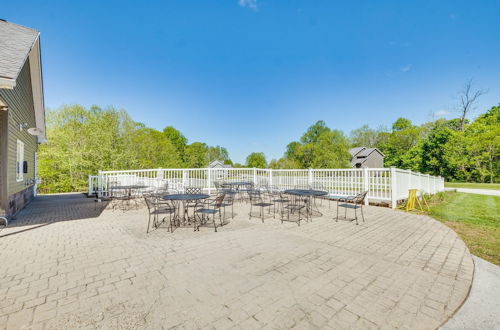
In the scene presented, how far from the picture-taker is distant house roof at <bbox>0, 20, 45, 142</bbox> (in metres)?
4.06

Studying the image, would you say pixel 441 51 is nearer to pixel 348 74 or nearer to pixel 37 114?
pixel 348 74

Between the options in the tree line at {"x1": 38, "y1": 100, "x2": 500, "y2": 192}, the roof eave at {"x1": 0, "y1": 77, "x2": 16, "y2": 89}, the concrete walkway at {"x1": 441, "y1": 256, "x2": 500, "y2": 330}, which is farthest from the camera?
the tree line at {"x1": 38, "y1": 100, "x2": 500, "y2": 192}

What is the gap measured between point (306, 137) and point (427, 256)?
4926 centimetres

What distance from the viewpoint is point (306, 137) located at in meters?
50.8

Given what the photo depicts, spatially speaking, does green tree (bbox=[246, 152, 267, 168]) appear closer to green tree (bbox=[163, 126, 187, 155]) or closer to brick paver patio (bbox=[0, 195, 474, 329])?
green tree (bbox=[163, 126, 187, 155])

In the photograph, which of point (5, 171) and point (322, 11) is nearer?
point (5, 171)

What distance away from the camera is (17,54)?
4.84m

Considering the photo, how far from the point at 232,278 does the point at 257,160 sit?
178 ft

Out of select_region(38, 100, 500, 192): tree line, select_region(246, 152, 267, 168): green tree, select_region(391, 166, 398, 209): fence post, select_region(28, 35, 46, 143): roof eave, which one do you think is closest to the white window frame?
select_region(28, 35, 46, 143): roof eave

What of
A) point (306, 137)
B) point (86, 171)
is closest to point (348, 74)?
point (86, 171)

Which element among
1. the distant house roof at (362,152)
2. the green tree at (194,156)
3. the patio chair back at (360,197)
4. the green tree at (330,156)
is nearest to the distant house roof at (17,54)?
the patio chair back at (360,197)

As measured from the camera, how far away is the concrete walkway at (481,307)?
1.90 metres

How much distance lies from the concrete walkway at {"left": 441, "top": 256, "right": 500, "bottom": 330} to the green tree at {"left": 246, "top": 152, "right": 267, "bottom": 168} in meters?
51.8

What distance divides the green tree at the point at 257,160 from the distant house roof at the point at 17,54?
4721cm
